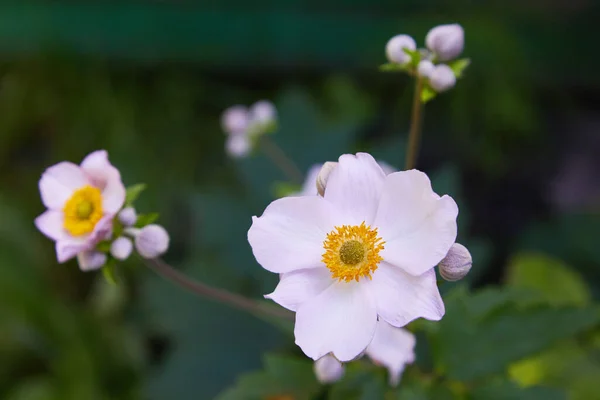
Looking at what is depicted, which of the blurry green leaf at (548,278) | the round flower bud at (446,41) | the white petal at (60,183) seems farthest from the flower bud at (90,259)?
the blurry green leaf at (548,278)

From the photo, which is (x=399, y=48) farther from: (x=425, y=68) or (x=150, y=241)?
(x=150, y=241)

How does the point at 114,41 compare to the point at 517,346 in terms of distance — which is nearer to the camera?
the point at 517,346

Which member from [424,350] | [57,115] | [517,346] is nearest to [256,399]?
[424,350]

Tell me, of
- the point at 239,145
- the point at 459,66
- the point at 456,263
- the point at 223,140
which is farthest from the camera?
the point at 223,140

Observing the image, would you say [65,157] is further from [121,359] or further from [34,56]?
[121,359]

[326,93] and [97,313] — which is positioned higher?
[326,93]

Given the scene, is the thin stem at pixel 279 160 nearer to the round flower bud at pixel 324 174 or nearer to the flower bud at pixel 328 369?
the flower bud at pixel 328 369

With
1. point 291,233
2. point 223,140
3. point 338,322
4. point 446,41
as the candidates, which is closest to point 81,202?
point 291,233
